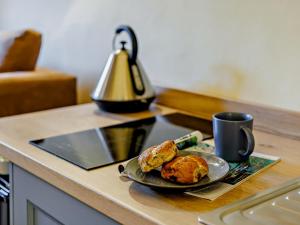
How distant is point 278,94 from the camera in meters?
1.37

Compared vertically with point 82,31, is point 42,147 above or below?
below

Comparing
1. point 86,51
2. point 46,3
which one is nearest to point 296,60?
A: point 86,51

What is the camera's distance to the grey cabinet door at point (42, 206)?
0.98 m

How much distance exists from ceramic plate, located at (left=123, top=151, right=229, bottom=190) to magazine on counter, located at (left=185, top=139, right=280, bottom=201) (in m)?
0.02

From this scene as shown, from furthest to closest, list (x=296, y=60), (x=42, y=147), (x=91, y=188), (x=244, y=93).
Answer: (x=244, y=93)
(x=296, y=60)
(x=42, y=147)
(x=91, y=188)

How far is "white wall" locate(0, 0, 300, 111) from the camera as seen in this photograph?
1.35 meters

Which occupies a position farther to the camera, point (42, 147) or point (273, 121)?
point (273, 121)

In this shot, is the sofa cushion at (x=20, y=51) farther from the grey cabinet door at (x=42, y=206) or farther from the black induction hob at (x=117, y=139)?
the grey cabinet door at (x=42, y=206)

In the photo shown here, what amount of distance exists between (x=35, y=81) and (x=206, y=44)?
83cm

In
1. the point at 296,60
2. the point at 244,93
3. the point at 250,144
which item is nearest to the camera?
the point at 250,144

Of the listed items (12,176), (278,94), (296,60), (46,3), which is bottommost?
(12,176)

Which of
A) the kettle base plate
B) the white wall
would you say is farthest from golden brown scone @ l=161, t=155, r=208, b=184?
the kettle base plate

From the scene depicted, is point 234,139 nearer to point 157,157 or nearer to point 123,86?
point 157,157

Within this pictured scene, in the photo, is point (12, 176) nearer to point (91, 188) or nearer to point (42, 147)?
point (42, 147)
